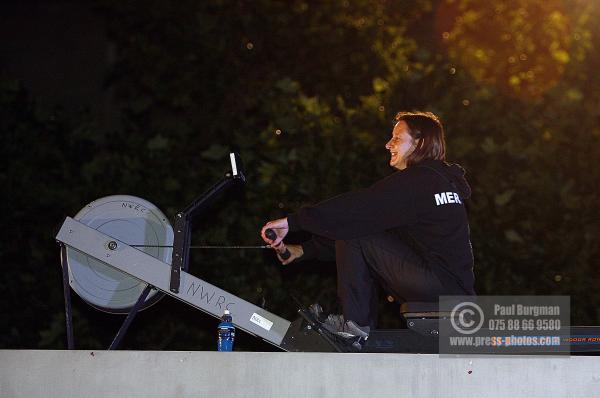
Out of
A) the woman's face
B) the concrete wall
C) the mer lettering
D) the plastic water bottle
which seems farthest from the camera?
the woman's face

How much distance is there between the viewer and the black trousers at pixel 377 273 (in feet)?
12.7

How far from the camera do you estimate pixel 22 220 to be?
6.30 m

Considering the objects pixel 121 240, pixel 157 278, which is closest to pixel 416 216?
pixel 157 278

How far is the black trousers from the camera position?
3857mm

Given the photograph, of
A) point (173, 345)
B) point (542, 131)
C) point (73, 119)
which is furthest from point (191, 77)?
point (542, 131)

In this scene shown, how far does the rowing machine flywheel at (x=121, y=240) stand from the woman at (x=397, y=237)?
1.97ft

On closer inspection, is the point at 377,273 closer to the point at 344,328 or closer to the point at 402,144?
the point at 344,328

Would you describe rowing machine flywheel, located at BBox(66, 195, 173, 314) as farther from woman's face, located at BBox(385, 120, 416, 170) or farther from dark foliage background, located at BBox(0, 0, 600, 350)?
dark foliage background, located at BBox(0, 0, 600, 350)

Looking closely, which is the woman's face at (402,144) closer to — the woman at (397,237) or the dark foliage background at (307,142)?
the woman at (397,237)

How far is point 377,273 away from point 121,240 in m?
1.22

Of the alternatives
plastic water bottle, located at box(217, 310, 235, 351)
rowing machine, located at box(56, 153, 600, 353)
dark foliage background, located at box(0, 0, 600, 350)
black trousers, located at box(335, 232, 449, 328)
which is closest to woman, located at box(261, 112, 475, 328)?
black trousers, located at box(335, 232, 449, 328)

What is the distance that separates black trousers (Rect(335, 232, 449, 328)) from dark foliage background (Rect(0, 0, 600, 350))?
5.24 ft

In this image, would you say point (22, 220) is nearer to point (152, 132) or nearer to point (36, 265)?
point (36, 265)

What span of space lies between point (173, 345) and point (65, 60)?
4243 mm
